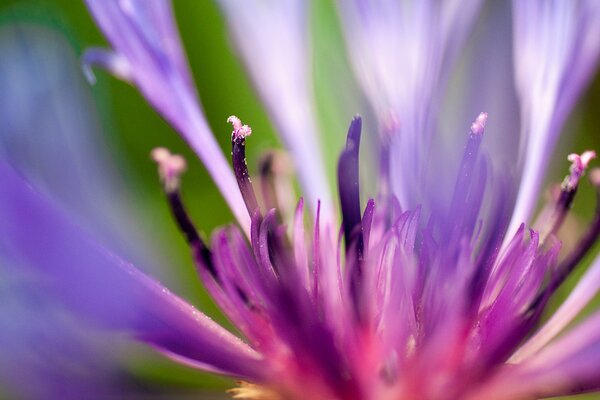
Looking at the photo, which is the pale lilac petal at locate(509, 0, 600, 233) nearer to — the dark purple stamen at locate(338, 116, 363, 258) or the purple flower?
the purple flower

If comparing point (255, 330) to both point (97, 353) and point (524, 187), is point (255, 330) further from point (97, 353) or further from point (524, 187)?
point (524, 187)

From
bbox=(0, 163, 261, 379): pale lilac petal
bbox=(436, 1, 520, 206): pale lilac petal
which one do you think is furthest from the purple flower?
bbox=(436, 1, 520, 206): pale lilac petal

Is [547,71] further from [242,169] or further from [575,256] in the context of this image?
[242,169]

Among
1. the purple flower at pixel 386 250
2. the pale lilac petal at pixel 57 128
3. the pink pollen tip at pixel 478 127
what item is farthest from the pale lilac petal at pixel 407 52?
the pale lilac petal at pixel 57 128

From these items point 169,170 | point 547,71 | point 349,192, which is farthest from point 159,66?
point 547,71

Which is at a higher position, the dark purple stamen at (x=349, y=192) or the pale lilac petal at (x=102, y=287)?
the dark purple stamen at (x=349, y=192)

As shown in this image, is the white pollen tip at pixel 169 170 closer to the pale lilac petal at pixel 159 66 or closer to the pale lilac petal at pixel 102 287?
the pale lilac petal at pixel 159 66

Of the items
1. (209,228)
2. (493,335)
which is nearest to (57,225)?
(493,335)
